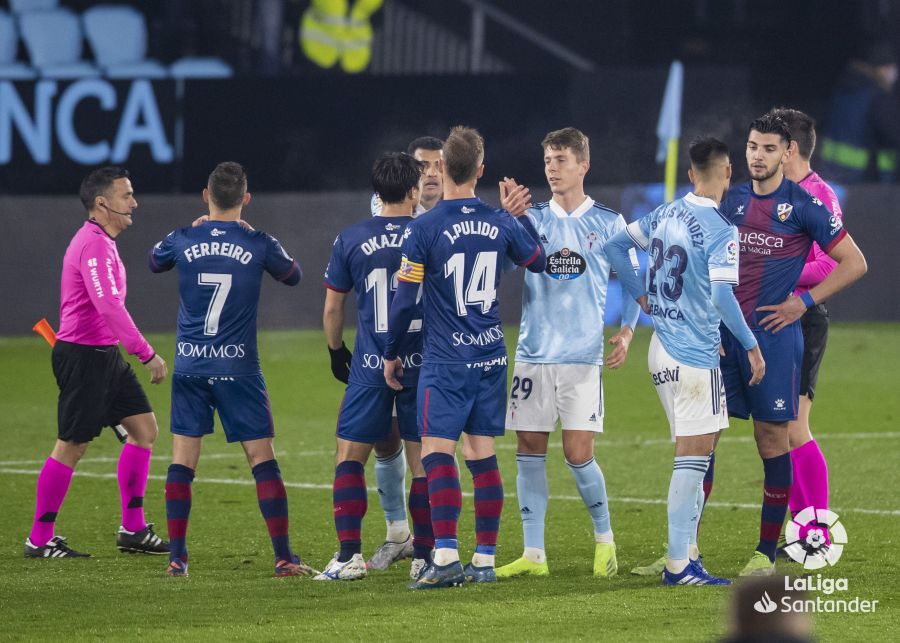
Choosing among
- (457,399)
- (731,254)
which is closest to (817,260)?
(731,254)

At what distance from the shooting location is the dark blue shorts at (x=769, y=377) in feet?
22.0

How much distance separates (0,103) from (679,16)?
884 centimetres

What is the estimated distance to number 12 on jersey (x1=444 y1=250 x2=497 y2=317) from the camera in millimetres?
6359

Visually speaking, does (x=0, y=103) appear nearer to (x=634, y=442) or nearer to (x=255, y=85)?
(x=255, y=85)

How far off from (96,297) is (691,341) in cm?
283

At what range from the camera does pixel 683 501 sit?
249 inches

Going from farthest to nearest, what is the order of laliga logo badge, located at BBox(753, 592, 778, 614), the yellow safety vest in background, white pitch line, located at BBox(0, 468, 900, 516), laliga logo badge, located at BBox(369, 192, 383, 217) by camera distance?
the yellow safety vest in background, white pitch line, located at BBox(0, 468, 900, 516), laliga logo badge, located at BBox(369, 192, 383, 217), laliga logo badge, located at BBox(753, 592, 778, 614)

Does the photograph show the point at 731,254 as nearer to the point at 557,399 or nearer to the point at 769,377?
the point at 769,377

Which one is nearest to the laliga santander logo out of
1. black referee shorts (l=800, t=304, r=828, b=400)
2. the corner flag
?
black referee shorts (l=800, t=304, r=828, b=400)

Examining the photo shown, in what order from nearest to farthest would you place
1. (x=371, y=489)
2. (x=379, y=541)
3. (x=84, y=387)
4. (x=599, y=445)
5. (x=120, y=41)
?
(x=84, y=387) < (x=379, y=541) < (x=371, y=489) < (x=599, y=445) < (x=120, y=41)

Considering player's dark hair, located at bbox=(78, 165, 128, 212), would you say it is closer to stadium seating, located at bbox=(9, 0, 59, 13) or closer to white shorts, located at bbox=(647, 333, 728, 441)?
white shorts, located at bbox=(647, 333, 728, 441)

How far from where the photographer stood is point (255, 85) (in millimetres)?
19469

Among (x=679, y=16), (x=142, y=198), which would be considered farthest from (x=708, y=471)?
(x=679, y=16)

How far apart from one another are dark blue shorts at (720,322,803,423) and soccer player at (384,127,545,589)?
996mm
